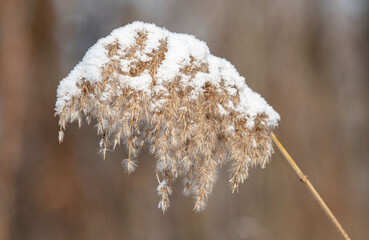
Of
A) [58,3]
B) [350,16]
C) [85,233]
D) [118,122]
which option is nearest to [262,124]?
[118,122]

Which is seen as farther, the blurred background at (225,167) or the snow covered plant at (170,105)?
the blurred background at (225,167)

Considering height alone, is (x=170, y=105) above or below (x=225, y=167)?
below

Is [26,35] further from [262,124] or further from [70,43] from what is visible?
[262,124]

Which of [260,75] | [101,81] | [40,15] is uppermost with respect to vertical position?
[40,15]

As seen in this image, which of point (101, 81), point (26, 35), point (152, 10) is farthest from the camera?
point (152, 10)

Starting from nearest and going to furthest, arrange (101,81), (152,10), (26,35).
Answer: (101,81) → (26,35) → (152,10)
